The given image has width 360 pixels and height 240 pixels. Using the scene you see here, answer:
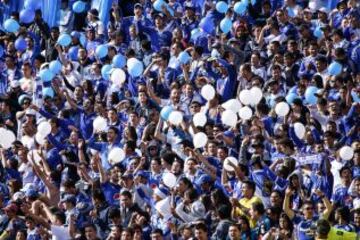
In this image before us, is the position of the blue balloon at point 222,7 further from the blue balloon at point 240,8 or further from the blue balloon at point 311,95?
the blue balloon at point 311,95

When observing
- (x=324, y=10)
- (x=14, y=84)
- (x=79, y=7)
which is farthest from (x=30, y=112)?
(x=324, y=10)

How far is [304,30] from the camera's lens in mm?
19891

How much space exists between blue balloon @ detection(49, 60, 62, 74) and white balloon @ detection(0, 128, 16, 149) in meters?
1.94

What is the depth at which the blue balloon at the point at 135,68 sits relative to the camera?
65.8 ft

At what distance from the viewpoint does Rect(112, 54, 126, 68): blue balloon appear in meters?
20.5

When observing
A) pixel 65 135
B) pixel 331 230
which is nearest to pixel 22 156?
pixel 65 135

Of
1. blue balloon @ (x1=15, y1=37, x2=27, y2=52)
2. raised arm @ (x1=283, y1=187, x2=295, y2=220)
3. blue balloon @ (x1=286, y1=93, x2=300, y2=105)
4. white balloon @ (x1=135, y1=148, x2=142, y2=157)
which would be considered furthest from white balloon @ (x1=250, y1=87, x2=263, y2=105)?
blue balloon @ (x1=15, y1=37, x2=27, y2=52)

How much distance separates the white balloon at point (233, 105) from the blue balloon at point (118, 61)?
2.35 meters

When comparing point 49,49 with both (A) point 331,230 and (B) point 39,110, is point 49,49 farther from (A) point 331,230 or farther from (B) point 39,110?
(A) point 331,230

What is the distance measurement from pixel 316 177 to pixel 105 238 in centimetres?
232

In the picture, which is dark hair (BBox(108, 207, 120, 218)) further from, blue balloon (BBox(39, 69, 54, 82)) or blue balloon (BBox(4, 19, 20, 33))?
blue balloon (BBox(4, 19, 20, 33))

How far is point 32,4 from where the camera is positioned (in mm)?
23484

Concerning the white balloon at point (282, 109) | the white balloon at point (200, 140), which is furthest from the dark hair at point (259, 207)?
the white balloon at point (282, 109)

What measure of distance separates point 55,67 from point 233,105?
11.0ft
